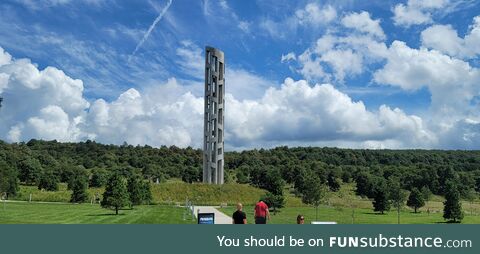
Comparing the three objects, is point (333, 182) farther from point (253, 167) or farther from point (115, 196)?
point (115, 196)

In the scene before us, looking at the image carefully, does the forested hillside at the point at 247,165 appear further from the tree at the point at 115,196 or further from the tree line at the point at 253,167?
the tree at the point at 115,196

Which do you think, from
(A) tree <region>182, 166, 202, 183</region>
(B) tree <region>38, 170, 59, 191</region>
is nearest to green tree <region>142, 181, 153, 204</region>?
(B) tree <region>38, 170, 59, 191</region>

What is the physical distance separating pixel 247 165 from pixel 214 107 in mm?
59478

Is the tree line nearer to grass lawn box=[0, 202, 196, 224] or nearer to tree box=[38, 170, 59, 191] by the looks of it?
tree box=[38, 170, 59, 191]

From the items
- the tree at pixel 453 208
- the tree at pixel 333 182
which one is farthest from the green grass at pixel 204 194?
the tree at pixel 333 182

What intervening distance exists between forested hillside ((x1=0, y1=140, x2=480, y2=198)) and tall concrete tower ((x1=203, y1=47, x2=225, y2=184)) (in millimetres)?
9767

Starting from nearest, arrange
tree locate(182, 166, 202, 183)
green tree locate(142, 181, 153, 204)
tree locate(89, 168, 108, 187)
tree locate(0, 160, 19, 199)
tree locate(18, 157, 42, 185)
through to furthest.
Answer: tree locate(0, 160, 19, 199), green tree locate(142, 181, 153, 204), tree locate(89, 168, 108, 187), tree locate(18, 157, 42, 185), tree locate(182, 166, 202, 183)

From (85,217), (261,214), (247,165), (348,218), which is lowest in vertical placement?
(348,218)

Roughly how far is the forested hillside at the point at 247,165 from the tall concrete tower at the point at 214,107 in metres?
9.77

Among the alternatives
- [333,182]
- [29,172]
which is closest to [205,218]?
[29,172]

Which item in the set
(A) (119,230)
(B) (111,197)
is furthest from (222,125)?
(A) (119,230)

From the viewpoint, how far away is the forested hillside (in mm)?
105688

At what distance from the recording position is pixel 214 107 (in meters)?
81.7

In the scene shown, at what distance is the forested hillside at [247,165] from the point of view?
347ft
